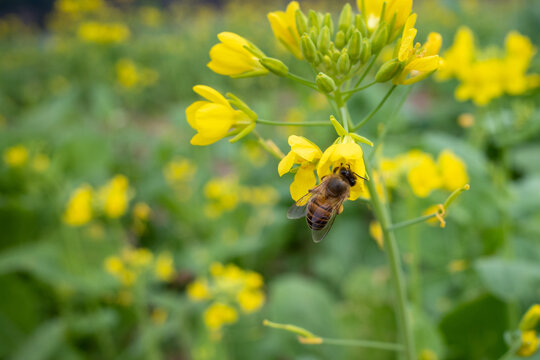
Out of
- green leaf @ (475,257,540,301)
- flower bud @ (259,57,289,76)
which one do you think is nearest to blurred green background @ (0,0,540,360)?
green leaf @ (475,257,540,301)

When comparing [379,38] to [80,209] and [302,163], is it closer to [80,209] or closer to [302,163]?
[302,163]

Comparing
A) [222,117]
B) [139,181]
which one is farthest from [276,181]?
[222,117]

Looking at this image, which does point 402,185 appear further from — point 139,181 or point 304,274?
point 139,181

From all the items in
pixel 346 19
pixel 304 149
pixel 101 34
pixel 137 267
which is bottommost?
pixel 137 267

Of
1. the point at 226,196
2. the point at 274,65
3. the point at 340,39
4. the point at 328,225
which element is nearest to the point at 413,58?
the point at 340,39

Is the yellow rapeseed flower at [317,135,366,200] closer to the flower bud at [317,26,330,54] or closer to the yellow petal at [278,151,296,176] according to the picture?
→ the yellow petal at [278,151,296,176]

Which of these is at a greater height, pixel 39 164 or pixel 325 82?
pixel 325 82
